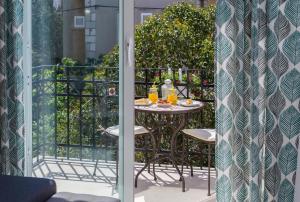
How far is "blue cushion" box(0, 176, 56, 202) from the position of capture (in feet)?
7.40

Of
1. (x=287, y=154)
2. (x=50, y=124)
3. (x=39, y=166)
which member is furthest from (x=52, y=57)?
(x=287, y=154)

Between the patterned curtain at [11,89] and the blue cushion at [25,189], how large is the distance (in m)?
0.73

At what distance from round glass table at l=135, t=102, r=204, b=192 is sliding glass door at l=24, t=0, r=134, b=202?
3.15ft

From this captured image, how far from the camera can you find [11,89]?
3.23 metres

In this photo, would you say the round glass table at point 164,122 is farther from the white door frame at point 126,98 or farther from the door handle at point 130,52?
the door handle at point 130,52

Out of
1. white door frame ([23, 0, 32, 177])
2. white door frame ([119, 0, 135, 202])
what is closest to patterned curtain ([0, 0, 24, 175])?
white door frame ([23, 0, 32, 177])

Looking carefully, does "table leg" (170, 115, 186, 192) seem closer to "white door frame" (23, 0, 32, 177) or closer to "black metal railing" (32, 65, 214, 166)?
"black metal railing" (32, 65, 214, 166)

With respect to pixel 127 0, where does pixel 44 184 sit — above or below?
below

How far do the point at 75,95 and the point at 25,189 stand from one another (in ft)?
3.49

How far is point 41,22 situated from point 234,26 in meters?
1.35

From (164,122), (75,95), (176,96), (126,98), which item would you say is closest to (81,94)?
(75,95)

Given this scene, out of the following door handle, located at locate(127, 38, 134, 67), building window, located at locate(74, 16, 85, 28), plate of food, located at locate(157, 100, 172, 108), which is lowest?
plate of food, located at locate(157, 100, 172, 108)

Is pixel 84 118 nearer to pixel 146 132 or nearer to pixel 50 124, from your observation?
pixel 50 124

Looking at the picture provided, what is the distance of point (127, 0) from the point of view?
312 centimetres
